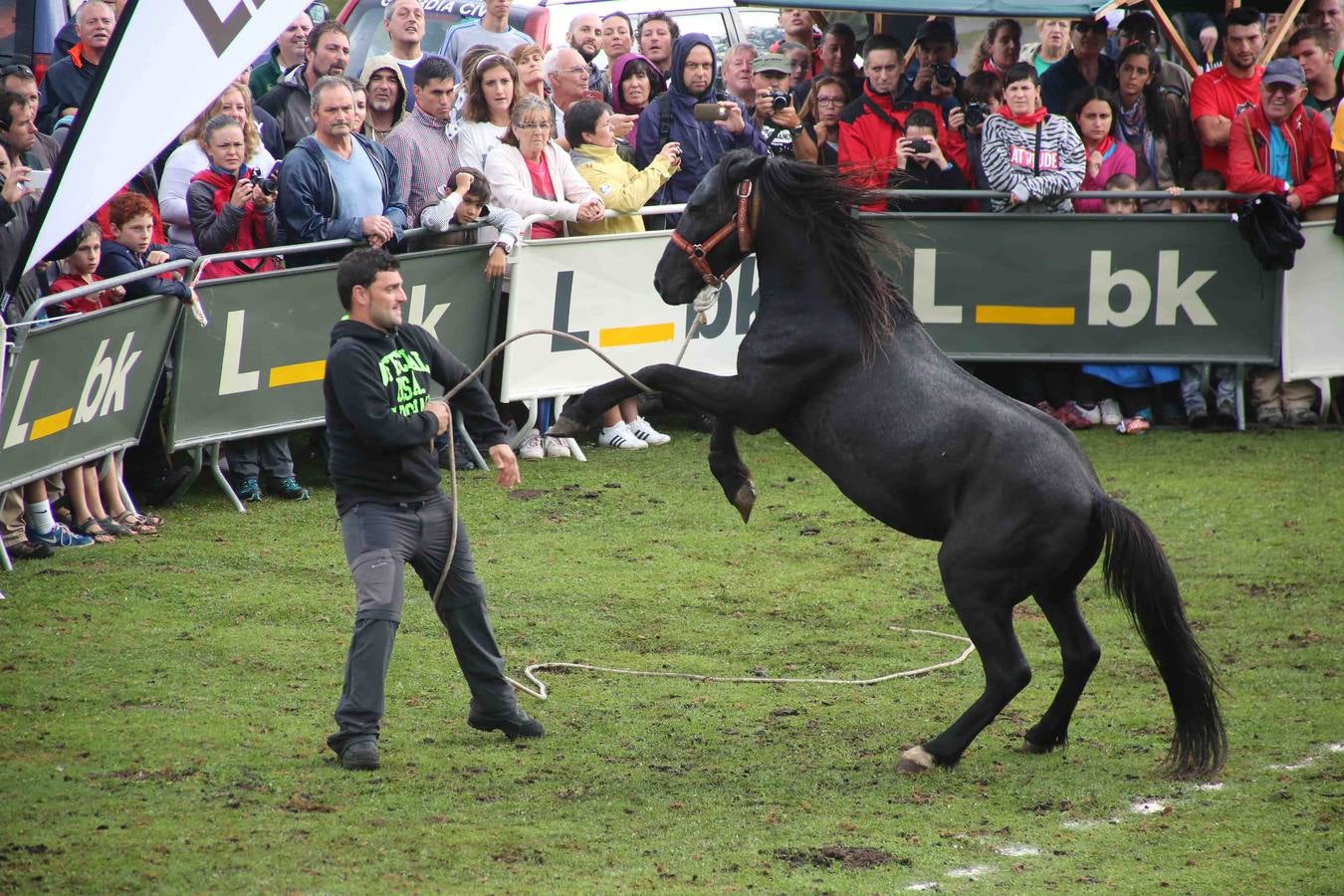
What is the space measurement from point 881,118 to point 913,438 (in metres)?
6.24

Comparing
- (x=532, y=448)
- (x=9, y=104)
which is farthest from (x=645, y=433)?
(x=9, y=104)

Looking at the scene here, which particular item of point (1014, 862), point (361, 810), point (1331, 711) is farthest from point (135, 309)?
point (1331, 711)

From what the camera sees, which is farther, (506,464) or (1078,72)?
(1078,72)

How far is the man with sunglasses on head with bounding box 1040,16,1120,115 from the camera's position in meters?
12.7

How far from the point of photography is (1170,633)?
6.36 m

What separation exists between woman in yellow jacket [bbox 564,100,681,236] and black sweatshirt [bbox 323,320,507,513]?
16.0ft

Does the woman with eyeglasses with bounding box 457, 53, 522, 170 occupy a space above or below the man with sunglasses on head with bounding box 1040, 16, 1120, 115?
below

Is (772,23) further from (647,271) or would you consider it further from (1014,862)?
(1014,862)

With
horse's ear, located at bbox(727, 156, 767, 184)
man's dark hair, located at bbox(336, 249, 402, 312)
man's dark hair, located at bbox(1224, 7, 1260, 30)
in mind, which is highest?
man's dark hair, located at bbox(1224, 7, 1260, 30)

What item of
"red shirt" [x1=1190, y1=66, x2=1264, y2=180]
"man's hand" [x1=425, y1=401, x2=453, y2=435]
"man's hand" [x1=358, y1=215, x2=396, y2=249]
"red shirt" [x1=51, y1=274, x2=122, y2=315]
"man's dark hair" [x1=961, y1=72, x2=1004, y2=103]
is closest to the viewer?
"man's hand" [x1=425, y1=401, x2=453, y2=435]

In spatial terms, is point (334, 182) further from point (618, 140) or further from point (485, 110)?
point (618, 140)

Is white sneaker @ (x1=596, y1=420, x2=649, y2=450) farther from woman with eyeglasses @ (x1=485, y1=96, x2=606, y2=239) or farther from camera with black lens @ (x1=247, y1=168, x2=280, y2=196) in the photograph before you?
camera with black lens @ (x1=247, y1=168, x2=280, y2=196)

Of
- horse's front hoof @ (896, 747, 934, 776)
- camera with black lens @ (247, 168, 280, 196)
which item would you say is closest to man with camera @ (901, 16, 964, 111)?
camera with black lens @ (247, 168, 280, 196)

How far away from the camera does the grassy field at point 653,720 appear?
17.7 feet
